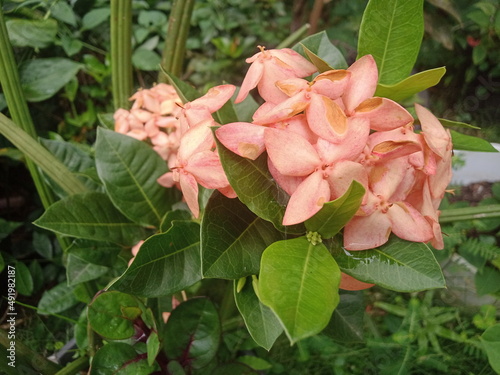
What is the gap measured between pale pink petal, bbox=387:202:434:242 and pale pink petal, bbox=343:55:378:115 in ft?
0.27

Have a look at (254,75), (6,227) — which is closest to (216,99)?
(254,75)

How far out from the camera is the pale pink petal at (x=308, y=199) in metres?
0.30

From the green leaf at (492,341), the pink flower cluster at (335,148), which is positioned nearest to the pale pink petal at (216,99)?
the pink flower cluster at (335,148)

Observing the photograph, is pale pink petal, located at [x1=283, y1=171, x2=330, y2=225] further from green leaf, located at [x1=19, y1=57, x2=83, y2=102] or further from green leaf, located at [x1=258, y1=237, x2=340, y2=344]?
green leaf, located at [x1=19, y1=57, x2=83, y2=102]

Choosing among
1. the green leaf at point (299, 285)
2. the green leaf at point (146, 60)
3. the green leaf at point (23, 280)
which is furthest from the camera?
the green leaf at point (146, 60)

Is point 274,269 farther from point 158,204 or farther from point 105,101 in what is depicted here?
point 105,101

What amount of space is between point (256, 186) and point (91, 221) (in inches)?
10.8

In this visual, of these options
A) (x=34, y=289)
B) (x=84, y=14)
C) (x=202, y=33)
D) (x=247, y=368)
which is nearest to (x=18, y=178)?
(x=34, y=289)

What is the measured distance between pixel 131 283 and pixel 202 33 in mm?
1047

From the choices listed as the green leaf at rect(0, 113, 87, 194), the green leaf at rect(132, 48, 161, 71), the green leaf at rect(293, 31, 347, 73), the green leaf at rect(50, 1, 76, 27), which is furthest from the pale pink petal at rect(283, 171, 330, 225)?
the green leaf at rect(132, 48, 161, 71)

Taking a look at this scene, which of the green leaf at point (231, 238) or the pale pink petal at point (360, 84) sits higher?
the pale pink petal at point (360, 84)

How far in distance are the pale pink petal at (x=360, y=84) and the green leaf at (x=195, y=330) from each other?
0.29 m

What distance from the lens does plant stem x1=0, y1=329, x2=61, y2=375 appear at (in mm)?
429

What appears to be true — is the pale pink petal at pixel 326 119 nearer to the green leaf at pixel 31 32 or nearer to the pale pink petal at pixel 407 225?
the pale pink petal at pixel 407 225
